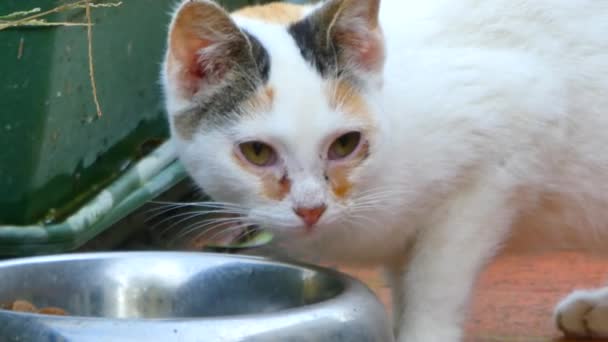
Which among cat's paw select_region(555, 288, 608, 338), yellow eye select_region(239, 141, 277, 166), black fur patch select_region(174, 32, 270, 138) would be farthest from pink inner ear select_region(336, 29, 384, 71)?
cat's paw select_region(555, 288, 608, 338)

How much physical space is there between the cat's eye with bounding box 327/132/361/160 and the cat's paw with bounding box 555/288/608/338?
0.92 meters

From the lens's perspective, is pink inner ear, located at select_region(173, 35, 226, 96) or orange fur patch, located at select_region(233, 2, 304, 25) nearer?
pink inner ear, located at select_region(173, 35, 226, 96)

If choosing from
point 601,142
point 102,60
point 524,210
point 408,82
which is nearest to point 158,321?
point 408,82

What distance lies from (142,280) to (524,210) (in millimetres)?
827

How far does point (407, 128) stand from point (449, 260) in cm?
29

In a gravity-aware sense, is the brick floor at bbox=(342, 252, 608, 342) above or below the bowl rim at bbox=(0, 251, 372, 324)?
below

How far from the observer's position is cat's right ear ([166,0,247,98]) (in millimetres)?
1946

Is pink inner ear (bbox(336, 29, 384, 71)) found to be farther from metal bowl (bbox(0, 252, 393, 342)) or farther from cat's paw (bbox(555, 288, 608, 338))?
cat's paw (bbox(555, 288, 608, 338))

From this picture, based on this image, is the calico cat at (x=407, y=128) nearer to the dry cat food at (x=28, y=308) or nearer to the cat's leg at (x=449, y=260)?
the cat's leg at (x=449, y=260)

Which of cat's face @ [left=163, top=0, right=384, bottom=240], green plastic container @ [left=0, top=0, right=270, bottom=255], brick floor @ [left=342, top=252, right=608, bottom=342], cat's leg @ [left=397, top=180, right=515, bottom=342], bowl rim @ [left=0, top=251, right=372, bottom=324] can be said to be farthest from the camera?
brick floor @ [left=342, top=252, right=608, bottom=342]

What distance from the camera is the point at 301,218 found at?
190 cm

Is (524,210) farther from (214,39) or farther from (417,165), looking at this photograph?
(214,39)

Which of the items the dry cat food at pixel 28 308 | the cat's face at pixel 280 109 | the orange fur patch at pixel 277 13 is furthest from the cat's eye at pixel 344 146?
the dry cat food at pixel 28 308

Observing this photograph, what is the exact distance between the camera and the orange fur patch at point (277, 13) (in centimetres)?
229
